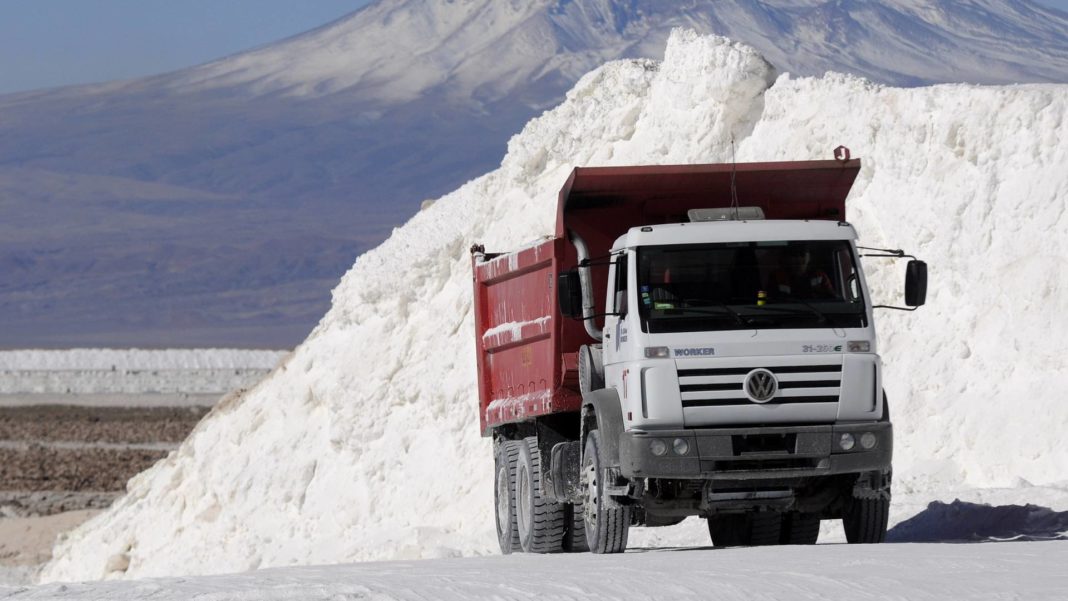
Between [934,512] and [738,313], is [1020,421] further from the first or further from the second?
[738,313]

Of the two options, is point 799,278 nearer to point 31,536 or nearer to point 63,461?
point 31,536

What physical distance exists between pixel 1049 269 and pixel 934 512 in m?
5.42

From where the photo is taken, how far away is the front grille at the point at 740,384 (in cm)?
1293

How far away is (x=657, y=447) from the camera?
42.8ft

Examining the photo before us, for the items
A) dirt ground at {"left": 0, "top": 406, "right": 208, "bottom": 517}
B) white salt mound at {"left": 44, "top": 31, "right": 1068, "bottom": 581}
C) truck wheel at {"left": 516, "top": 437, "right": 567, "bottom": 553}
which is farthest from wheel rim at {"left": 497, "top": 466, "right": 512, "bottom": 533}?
dirt ground at {"left": 0, "top": 406, "right": 208, "bottom": 517}

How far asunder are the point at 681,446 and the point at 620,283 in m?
1.34

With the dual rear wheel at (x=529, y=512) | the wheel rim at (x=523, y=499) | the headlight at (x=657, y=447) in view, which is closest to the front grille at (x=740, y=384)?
the headlight at (x=657, y=447)

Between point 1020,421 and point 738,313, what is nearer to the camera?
point 738,313

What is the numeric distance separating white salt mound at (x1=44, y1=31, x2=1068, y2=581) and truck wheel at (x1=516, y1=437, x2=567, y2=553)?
2142 millimetres

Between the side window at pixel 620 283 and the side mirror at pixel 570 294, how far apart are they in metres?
0.31

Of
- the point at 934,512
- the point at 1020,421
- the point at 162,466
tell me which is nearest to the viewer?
the point at 934,512

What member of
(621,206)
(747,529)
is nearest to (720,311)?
(621,206)

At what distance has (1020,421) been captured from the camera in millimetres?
19875

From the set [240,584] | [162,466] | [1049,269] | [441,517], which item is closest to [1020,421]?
[1049,269]
